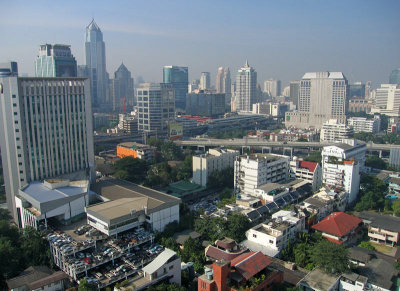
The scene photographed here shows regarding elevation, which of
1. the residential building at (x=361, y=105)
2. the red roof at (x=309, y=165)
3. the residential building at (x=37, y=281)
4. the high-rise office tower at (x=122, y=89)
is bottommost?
the residential building at (x=37, y=281)

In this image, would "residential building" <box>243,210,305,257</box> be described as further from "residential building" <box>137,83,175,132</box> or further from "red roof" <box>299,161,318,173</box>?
"residential building" <box>137,83,175,132</box>

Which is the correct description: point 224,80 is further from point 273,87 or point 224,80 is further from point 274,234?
point 274,234

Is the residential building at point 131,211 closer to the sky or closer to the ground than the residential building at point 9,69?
closer to the ground

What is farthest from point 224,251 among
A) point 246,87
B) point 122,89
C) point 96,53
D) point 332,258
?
point 96,53

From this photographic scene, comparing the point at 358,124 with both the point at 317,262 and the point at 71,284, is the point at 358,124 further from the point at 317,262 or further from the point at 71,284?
the point at 71,284

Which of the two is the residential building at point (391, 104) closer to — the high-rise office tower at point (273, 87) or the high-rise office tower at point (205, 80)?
the high-rise office tower at point (273, 87)

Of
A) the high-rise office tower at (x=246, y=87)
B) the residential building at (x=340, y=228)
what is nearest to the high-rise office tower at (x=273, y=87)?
the high-rise office tower at (x=246, y=87)

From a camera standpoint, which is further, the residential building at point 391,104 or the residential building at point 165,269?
the residential building at point 391,104
